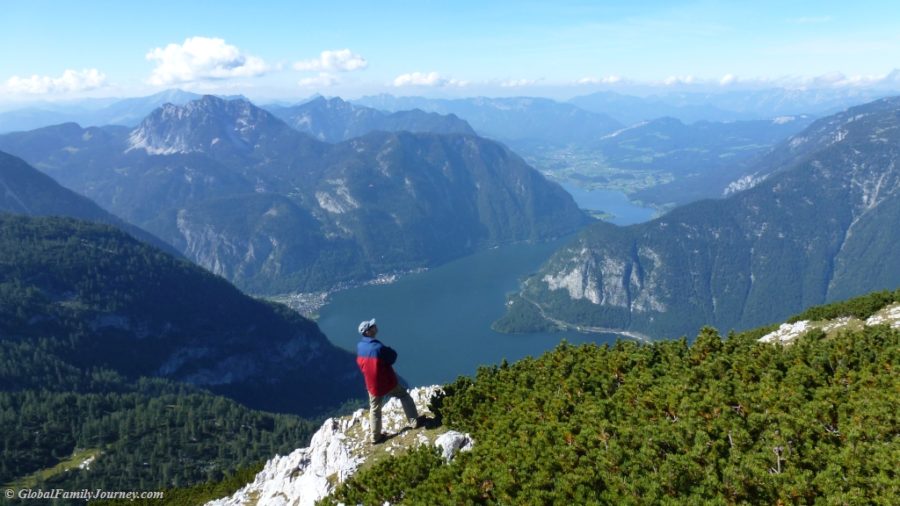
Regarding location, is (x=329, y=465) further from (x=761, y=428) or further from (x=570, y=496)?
(x=761, y=428)

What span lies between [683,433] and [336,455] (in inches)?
719

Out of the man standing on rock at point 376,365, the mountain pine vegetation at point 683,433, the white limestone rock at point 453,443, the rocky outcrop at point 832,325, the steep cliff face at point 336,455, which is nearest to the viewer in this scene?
the mountain pine vegetation at point 683,433

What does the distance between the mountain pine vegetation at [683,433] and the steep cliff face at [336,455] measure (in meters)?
1.67

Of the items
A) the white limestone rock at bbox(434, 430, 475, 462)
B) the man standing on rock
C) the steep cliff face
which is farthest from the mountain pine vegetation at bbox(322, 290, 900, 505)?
the man standing on rock

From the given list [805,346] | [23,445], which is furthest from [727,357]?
Result: [23,445]

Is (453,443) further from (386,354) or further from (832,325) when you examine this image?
(832,325)

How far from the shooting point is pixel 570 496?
17594 millimetres

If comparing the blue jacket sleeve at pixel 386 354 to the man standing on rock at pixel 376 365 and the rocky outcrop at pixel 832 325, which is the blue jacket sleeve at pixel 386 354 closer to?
the man standing on rock at pixel 376 365

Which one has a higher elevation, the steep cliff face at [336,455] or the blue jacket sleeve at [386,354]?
the blue jacket sleeve at [386,354]

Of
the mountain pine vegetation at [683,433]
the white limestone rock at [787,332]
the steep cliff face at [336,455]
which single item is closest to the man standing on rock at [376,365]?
the steep cliff face at [336,455]

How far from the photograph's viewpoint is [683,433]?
63.2 ft

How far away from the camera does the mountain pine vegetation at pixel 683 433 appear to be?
1645 cm

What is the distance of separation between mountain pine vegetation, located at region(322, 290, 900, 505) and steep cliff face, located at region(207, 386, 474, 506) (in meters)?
1.67

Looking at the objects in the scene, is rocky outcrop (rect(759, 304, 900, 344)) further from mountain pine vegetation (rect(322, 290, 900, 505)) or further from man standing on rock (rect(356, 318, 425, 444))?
man standing on rock (rect(356, 318, 425, 444))
